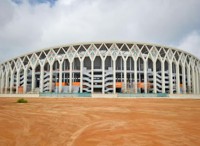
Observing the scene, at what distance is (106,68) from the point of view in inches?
2485

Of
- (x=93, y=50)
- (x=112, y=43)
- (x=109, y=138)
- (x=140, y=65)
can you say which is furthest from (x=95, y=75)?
(x=109, y=138)

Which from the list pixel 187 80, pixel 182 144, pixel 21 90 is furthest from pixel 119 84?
pixel 182 144

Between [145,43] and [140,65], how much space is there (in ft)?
31.3

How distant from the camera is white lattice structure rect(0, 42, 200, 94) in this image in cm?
5597

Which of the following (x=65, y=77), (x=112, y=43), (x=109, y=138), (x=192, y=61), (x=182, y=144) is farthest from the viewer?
(x=192, y=61)

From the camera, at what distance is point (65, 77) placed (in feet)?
204

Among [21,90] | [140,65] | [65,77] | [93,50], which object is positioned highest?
[93,50]

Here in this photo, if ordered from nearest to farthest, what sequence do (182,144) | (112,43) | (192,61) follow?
(182,144) < (112,43) < (192,61)

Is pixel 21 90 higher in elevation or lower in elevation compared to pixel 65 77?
lower

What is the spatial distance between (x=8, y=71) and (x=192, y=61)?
253 feet

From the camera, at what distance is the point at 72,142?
19.5ft

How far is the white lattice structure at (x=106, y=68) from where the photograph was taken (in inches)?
2203

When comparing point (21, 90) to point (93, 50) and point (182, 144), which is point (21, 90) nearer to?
point (93, 50)

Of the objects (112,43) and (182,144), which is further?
(112,43)
